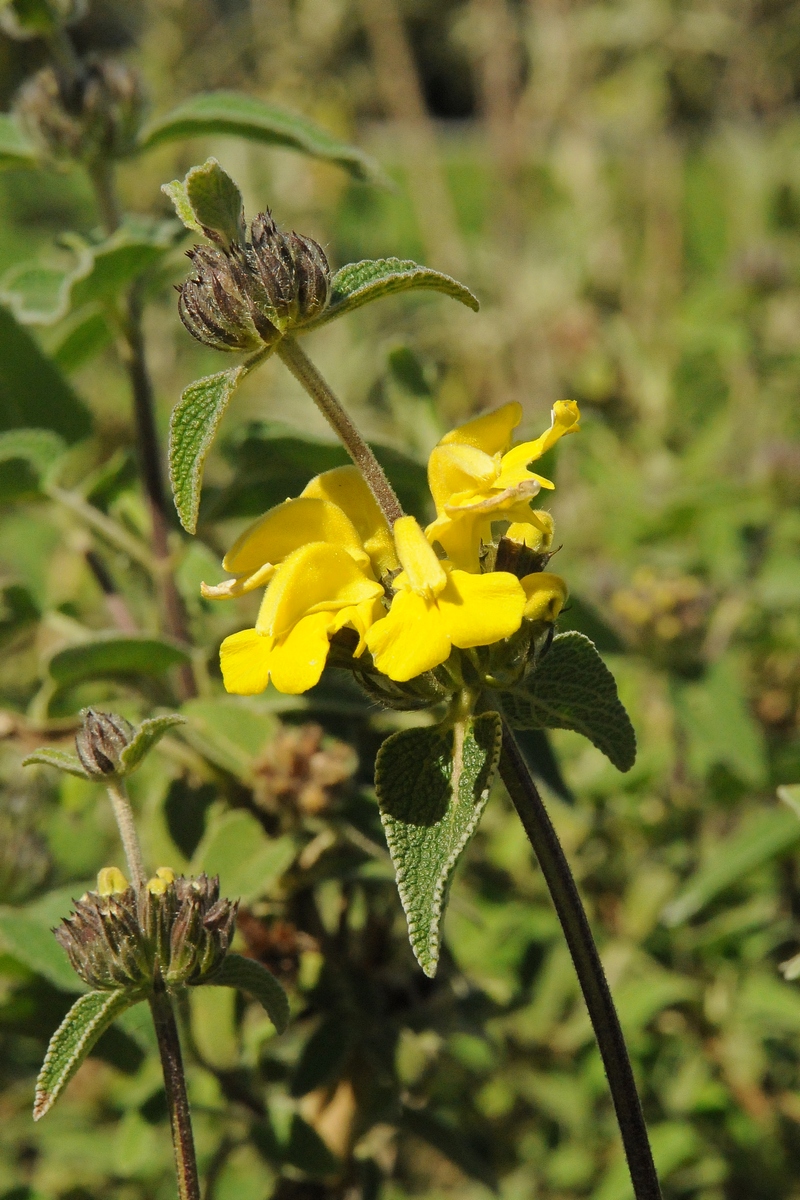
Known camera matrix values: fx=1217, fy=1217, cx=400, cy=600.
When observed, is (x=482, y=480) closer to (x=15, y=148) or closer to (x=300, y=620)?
(x=300, y=620)

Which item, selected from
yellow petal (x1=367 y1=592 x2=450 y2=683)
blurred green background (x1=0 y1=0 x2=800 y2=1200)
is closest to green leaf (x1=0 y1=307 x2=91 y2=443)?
blurred green background (x1=0 y1=0 x2=800 y2=1200)

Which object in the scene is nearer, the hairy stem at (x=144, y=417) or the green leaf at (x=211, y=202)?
the green leaf at (x=211, y=202)

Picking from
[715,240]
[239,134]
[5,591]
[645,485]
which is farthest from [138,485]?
[715,240]

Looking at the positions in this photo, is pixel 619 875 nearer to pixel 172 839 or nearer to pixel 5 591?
pixel 172 839

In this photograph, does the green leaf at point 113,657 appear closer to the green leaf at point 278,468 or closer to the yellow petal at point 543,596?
the green leaf at point 278,468

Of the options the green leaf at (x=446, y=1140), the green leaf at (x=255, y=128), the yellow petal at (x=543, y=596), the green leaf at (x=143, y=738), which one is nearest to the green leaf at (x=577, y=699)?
the yellow petal at (x=543, y=596)

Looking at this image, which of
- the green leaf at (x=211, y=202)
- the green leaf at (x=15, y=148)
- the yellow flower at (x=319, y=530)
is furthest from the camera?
the green leaf at (x=15, y=148)
